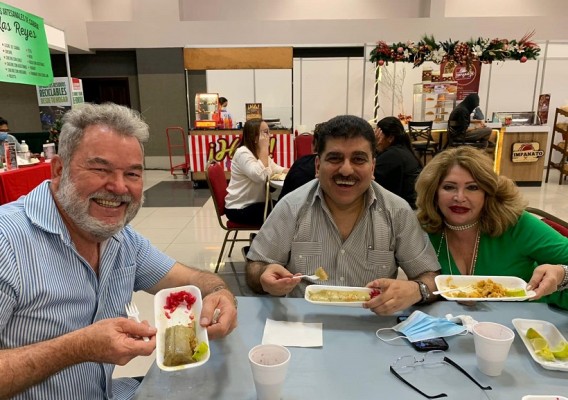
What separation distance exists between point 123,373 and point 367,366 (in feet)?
5.79

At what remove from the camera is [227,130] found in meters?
7.41

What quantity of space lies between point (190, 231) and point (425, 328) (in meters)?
4.12

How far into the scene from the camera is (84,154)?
1.17 m

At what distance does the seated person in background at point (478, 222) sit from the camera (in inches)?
65.4

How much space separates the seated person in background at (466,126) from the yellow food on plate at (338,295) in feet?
19.8

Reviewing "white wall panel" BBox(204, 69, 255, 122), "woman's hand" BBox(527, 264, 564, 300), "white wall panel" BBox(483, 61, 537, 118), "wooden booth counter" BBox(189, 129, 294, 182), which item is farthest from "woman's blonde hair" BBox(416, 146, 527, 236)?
"white wall panel" BBox(483, 61, 537, 118)

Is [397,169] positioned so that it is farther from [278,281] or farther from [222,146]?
[222,146]

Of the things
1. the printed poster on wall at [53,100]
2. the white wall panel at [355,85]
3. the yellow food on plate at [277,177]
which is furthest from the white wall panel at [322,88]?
the yellow food on plate at [277,177]

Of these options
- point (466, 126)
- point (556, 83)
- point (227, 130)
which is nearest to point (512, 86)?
point (556, 83)

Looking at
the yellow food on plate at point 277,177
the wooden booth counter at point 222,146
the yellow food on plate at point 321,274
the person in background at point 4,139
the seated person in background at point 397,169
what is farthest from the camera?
the wooden booth counter at point 222,146

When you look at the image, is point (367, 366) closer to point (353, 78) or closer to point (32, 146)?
point (32, 146)

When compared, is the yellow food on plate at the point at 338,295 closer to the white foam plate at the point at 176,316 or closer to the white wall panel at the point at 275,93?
the white foam plate at the point at 176,316

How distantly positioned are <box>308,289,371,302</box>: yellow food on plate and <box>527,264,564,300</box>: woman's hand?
1.90 ft

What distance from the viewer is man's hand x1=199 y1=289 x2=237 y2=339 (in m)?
1.18
